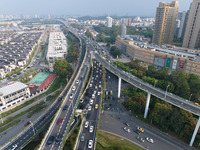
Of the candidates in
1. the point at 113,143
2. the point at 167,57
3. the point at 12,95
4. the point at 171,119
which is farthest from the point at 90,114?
the point at 167,57

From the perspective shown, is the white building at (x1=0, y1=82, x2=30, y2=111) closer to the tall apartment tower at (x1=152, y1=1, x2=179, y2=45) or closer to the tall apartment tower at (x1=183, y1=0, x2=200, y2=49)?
the tall apartment tower at (x1=152, y1=1, x2=179, y2=45)

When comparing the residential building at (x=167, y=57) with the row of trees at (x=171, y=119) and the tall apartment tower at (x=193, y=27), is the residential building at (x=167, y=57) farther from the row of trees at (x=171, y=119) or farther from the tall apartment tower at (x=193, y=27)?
the row of trees at (x=171, y=119)

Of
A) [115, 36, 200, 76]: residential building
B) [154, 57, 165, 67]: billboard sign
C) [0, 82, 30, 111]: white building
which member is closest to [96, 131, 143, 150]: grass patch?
[0, 82, 30, 111]: white building

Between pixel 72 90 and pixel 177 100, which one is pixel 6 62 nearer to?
pixel 72 90

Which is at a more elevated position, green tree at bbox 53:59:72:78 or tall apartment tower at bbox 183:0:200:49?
tall apartment tower at bbox 183:0:200:49

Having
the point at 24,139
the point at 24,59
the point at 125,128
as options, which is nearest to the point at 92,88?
the point at 125,128
